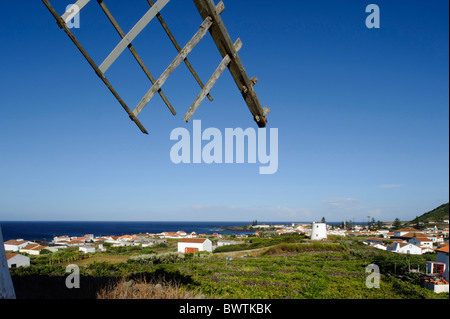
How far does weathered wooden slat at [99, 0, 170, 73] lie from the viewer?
88.2 inches

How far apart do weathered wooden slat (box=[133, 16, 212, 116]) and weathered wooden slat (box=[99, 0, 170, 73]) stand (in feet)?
1.25

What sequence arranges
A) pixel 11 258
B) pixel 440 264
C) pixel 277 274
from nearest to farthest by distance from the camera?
pixel 11 258
pixel 277 274
pixel 440 264

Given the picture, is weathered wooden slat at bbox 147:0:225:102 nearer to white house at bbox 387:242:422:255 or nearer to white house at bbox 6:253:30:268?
white house at bbox 6:253:30:268

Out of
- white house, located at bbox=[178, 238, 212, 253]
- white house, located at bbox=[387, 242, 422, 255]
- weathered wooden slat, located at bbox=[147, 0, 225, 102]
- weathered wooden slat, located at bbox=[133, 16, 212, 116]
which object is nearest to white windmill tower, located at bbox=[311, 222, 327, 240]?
white house, located at bbox=[387, 242, 422, 255]

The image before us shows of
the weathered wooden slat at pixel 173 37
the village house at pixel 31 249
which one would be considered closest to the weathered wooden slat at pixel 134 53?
the weathered wooden slat at pixel 173 37

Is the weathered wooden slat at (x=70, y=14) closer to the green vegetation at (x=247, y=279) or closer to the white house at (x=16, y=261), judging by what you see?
the green vegetation at (x=247, y=279)

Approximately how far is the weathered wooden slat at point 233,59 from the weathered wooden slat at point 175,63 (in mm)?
81

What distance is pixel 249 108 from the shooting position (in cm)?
355

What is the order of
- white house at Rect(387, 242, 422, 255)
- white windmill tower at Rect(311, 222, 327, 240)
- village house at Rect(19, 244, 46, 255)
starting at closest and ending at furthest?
village house at Rect(19, 244, 46, 255)
white house at Rect(387, 242, 422, 255)
white windmill tower at Rect(311, 222, 327, 240)

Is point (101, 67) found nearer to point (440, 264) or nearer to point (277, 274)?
point (277, 274)

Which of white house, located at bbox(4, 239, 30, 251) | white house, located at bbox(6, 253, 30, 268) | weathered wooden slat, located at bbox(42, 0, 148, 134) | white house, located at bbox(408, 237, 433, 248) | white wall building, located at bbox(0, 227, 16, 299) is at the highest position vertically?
weathered wooden slat, located at bbox(42, 0, 148, 134)

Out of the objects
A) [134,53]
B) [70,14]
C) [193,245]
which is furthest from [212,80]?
[193,245]
